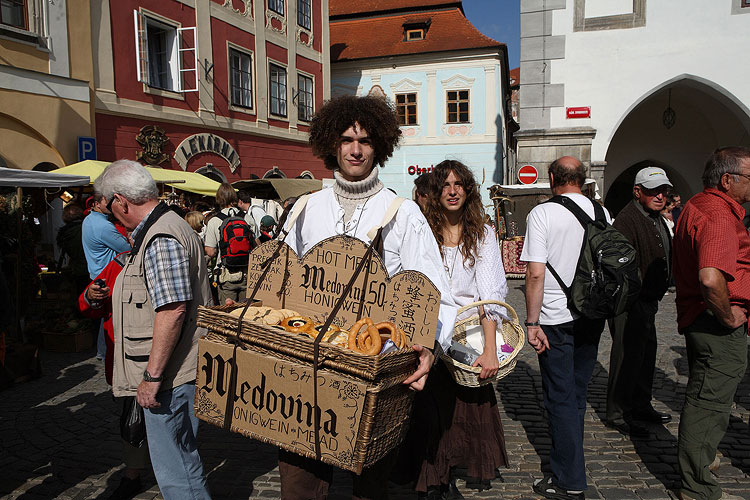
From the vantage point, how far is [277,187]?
12906 millimetres

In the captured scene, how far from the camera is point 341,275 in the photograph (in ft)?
7.43

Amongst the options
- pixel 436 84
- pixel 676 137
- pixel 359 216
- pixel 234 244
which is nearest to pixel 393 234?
pixel 359 216

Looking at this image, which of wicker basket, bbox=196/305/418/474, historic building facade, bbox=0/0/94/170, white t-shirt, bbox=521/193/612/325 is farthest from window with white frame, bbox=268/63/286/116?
wicker basket, bbox=196/305/418/474

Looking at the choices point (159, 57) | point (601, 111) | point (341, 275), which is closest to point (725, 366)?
point (341, 275)

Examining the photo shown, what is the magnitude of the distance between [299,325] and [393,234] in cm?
57

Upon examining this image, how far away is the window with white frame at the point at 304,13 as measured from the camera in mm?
19812

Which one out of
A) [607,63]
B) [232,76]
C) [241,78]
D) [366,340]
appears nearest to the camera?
[366,340]

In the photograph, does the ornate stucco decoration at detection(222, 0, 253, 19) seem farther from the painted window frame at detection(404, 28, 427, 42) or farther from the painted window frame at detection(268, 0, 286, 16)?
the painted window frame at detection(404, 28, 427, 42)

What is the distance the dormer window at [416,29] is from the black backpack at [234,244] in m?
23.1

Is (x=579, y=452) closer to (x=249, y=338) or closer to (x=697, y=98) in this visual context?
(x=249, y=338)

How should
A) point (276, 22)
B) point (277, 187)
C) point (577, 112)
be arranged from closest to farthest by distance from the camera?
point (277, 187), point (577, 112), point (276, 22)

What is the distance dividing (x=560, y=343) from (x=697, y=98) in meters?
18.4

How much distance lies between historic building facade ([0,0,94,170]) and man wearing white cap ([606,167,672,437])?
11136mm

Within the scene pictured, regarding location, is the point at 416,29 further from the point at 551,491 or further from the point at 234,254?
the point at 551,491
